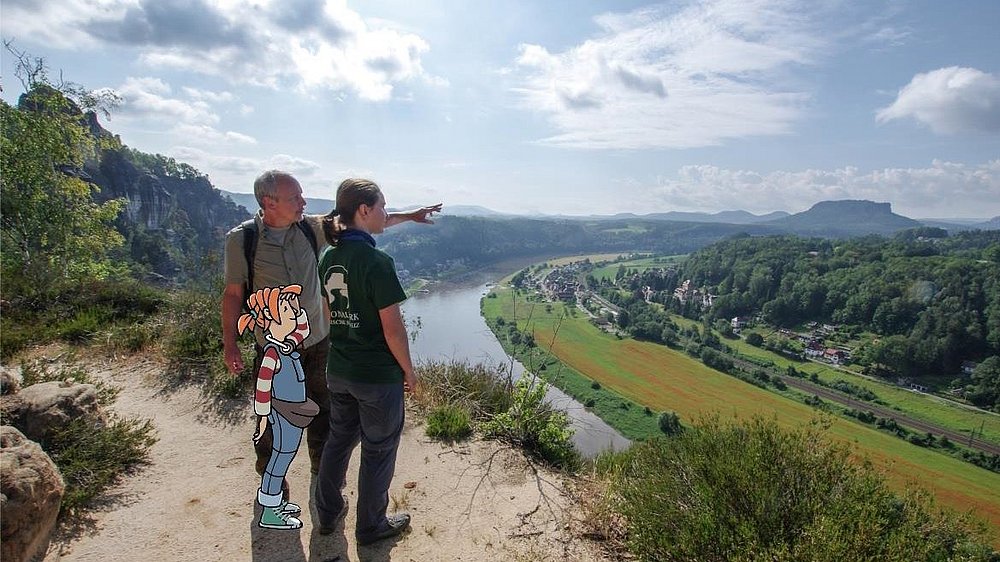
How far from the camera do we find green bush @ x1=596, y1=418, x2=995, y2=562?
2.17m

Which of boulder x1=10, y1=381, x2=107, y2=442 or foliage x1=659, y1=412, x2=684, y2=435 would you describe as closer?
boulder x1=10, y1=381, x2=107, y2=442

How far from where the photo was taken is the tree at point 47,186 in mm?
7891

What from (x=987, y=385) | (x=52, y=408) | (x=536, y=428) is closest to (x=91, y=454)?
(x=52, y=408)

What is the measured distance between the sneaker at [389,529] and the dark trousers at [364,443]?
0.03 meters

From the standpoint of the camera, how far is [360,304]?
7.48ft

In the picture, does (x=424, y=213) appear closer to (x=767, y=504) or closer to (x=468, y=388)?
(x=468, y=388)

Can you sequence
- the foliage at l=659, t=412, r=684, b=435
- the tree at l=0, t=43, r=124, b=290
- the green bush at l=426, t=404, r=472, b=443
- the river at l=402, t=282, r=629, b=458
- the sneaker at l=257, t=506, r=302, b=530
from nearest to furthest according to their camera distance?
the sneaker at l=257, t=506, r=302, b=530 < the green bush at l=426, t=404, r=472, b=443 < the tree at l=0, t=43, r=124, b=290 < the river at l=402, t=282, r=629, b=458 < the foliage at l=659, t=412, r=684, b=435

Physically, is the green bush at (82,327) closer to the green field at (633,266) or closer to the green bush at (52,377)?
the green bush at (52,377)

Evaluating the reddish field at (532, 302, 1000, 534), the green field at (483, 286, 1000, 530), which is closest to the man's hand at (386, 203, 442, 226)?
the green field at (483, 286, 1000, 530)

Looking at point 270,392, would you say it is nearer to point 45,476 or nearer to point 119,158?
point 45,476

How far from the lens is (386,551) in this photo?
2.77 metres

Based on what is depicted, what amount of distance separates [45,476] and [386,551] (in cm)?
186

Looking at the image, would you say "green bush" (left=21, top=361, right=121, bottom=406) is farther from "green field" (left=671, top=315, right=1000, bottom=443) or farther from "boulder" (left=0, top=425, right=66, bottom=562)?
"green field" (left=671, top=315, right=1000, bottom=443)

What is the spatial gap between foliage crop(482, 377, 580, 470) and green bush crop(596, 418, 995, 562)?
729 millimetres
